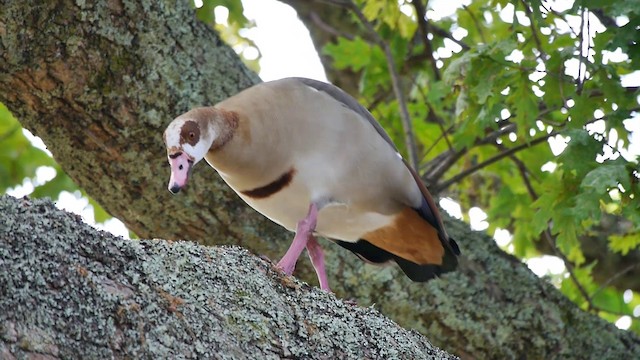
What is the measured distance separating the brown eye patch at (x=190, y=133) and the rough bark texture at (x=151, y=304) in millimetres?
1060

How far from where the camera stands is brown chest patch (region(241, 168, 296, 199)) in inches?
165

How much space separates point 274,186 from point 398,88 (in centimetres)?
178

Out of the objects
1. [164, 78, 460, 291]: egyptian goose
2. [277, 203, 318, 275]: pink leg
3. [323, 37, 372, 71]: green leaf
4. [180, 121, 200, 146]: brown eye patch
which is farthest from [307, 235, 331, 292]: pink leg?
[323, 37, 372, 71]: green leaf

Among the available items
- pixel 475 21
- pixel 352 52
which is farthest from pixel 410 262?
pixel 475 21

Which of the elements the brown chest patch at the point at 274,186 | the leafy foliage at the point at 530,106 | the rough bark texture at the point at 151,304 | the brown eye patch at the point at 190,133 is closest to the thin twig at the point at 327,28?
the leafy foliage at the point at 530,106

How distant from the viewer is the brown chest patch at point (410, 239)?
4727mm

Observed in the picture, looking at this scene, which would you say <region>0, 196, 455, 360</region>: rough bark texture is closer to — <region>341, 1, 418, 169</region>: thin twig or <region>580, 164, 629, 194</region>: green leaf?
<region>580, 164, 629, 194</region>: green leaf

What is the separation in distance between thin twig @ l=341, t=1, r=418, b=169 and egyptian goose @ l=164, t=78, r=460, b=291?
87 cm

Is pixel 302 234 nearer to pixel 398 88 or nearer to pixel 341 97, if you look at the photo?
pixel 341 97

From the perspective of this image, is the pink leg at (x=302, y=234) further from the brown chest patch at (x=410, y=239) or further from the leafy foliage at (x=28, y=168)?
the leafy foliage at (x=28, y=168)

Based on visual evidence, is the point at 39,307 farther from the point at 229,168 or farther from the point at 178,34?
the point at 178,34

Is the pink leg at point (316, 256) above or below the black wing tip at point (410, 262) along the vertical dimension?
below

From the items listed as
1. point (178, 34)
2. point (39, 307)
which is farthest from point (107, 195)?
point (39, 307)

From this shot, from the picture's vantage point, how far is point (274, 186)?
4195 mm
